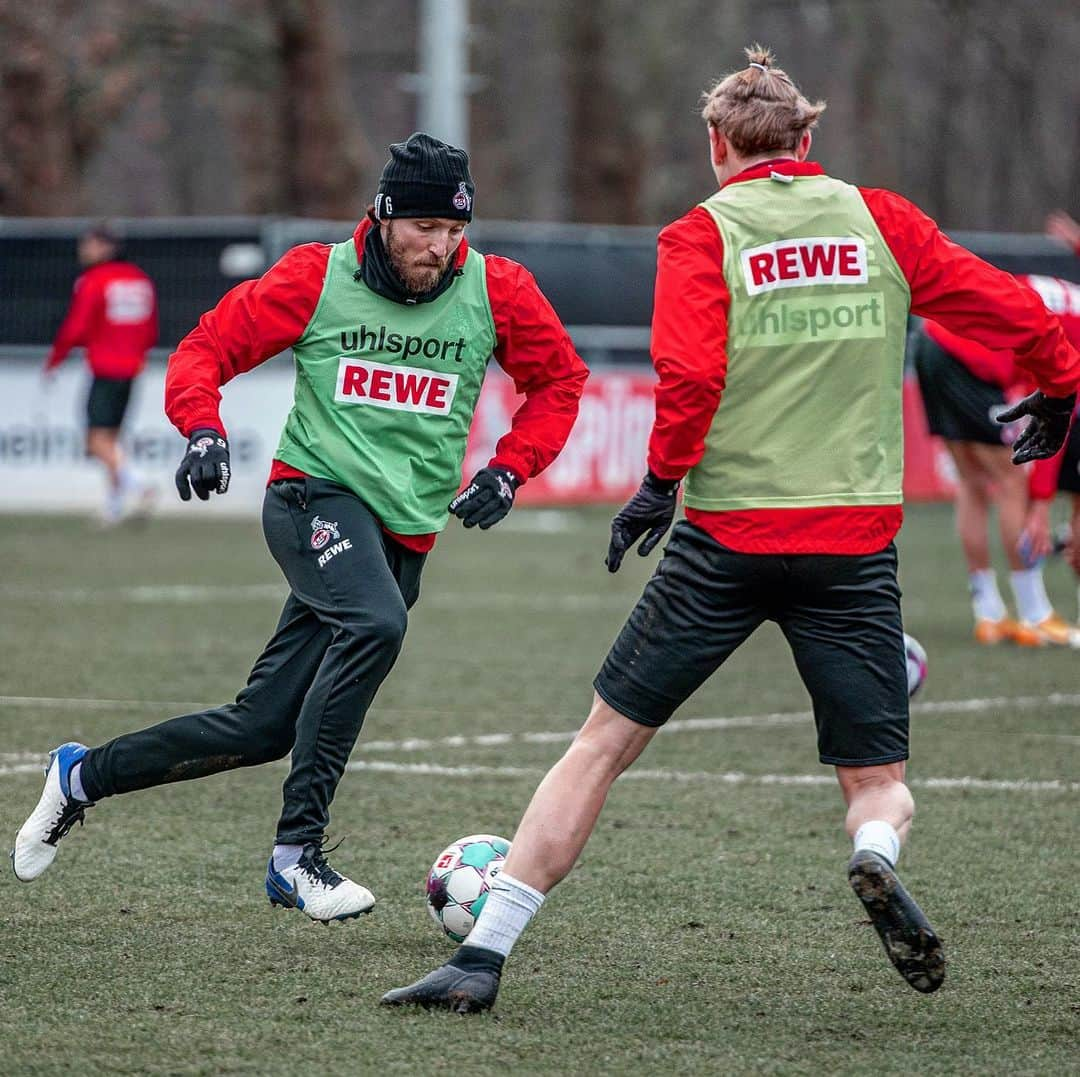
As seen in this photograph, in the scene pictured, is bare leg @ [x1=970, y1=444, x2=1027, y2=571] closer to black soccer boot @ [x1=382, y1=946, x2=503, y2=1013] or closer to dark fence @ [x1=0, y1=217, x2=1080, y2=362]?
black soccer boot @ [x1=382, y1=946, x2=503, y2=1013]

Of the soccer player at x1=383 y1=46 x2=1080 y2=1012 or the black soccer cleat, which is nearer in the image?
the black soccer cleat

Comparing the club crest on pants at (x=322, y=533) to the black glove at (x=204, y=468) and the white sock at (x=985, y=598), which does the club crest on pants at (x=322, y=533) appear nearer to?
the black glove at (x=204, y=468)

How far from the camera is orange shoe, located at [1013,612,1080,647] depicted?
439 inches

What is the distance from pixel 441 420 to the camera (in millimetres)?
5434

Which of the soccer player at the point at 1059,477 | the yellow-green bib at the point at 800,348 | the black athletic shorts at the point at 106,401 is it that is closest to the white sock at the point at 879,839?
the yellow-green bib at the point at 800,348

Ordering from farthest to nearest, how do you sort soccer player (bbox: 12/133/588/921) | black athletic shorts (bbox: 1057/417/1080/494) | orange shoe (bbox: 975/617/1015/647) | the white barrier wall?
1. the white barrier wall
2. orange shoe (bbox: 975/617/1015/647)
3. black athletic shorts (bbox: 1057/417/1080/494)
4. soccer player (bbox: 12/133/588/921)

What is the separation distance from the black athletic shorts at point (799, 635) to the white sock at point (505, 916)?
1.49 ft

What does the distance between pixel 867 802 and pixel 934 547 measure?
12.8 metres

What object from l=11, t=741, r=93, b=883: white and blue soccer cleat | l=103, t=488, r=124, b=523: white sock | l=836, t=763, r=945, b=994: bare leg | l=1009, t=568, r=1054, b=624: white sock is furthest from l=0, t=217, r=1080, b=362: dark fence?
l=836, t=763, r=945, b=994: bare leg

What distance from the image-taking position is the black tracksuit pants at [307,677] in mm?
5223

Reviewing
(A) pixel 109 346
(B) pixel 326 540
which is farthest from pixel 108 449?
(B) pixel 326 540

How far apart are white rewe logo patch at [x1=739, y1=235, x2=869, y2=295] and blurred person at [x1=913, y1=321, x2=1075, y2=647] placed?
5.93m

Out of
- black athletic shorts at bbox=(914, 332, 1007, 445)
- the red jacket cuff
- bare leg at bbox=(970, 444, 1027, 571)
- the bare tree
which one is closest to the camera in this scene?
the red jacket cuff

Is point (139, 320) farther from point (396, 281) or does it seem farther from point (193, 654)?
point (396, 281)
